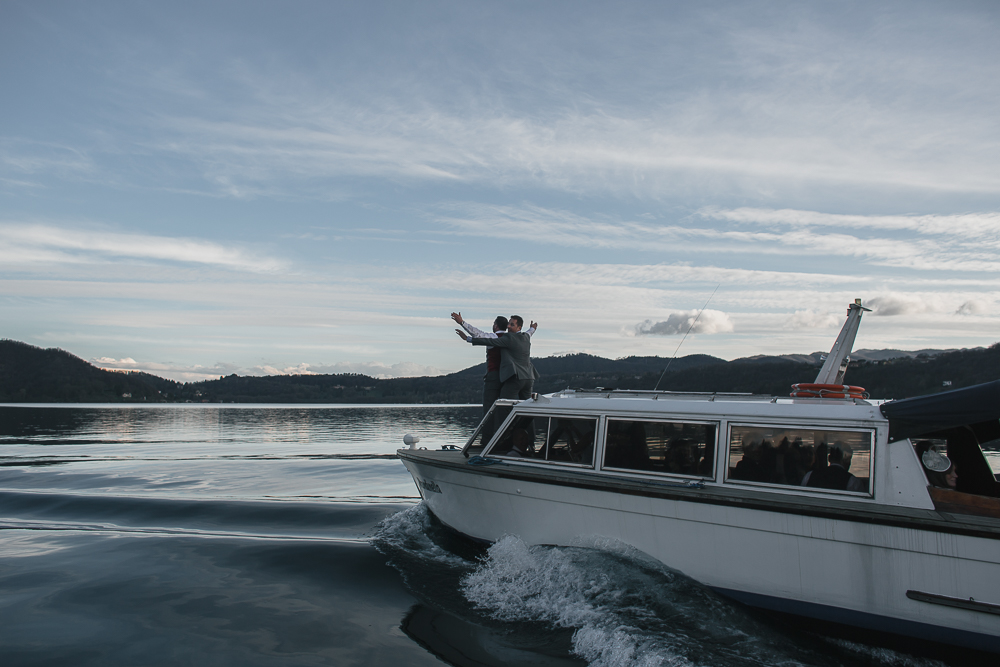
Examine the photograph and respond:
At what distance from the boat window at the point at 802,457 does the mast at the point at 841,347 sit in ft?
6.96

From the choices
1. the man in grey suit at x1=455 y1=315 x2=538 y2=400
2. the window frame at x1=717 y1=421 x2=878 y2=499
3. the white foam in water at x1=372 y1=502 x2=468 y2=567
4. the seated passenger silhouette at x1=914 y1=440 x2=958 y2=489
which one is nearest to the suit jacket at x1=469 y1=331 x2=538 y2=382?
the man in grey suit at x1=455 y1=315 x2=538 y2=400

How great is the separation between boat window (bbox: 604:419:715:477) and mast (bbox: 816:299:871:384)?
2.41m

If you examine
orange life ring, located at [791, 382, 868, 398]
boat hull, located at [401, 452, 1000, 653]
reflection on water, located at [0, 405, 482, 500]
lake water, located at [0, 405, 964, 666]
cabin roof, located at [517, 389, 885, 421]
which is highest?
orange life ring, located at [791, 382, 868, 398]

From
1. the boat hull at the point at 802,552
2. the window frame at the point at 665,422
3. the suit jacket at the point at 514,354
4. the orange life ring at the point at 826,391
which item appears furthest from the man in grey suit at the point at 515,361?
the orange life ring at the point at 826,391

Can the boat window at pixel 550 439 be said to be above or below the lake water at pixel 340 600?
above

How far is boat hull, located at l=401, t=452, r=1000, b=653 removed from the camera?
4.80m

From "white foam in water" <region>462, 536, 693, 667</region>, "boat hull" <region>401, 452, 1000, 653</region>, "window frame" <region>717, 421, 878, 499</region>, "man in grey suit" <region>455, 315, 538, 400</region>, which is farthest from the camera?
"man in grey suit" <region>455, 315, 538, 400</region>

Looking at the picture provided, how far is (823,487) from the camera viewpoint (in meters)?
5.62

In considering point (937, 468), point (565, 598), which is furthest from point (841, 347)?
point (565, 598)

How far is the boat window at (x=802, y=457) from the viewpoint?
18.2 feet

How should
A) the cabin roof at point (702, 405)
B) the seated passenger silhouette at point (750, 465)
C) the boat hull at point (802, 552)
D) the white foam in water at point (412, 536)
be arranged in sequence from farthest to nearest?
the white foam in water at point (412, 536) < the seated passenger silhouette at point (750, 465) < the cabin roof at point (702, 405) < the boat hull at point (802, 552)

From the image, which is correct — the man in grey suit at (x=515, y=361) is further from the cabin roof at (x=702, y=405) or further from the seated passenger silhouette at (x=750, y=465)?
the seated passenger silhouette at (x=750, y=465)

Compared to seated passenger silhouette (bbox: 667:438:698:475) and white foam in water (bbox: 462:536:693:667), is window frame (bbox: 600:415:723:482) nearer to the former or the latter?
seated passenger silhouette (bbox: 667:438:698:475)

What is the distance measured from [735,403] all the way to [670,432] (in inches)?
29.5
